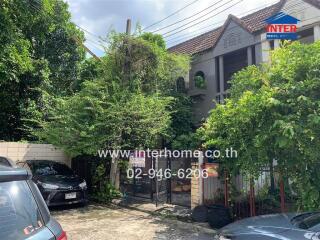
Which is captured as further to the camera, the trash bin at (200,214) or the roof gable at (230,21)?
the roof gable at (230,21)

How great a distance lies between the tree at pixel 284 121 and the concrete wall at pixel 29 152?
8.45m

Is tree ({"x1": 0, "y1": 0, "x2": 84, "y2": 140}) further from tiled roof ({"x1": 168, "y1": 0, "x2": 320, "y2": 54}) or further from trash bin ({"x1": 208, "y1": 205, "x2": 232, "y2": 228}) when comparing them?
trash bin ({"x1": 208, "y1": 205, "x2": 232, "y2": 228})

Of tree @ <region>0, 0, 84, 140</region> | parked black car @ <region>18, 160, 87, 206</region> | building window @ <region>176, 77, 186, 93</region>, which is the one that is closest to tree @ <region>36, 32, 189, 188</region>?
parked black car @ <region>18, 160, 87, 206</region>

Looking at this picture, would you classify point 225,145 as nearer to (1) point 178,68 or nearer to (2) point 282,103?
(2) point 282,103

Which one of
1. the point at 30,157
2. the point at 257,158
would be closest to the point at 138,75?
the point at 30,157

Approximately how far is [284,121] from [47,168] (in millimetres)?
7862

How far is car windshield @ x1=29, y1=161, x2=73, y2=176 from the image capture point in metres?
10.9

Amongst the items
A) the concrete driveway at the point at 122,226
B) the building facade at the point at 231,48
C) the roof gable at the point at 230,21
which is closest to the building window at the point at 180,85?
the building facade at the point at 231,48

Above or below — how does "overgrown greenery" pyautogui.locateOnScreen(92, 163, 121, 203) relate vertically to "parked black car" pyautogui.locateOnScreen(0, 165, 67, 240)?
below

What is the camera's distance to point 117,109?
10641 millimetres

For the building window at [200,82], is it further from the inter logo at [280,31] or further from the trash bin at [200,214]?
the trash bin at [200,214]

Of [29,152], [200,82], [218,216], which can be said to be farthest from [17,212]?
[200,82]

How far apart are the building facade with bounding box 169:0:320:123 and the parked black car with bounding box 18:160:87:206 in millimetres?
6253

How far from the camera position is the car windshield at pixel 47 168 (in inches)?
430
